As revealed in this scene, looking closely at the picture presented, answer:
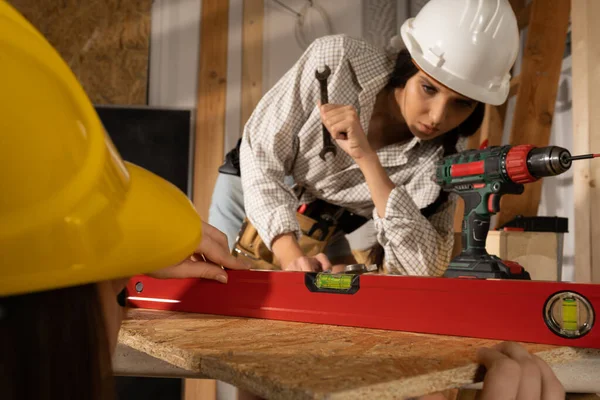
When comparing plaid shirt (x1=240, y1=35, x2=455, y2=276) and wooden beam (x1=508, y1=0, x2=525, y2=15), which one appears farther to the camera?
wooden beam (x1=508, y1=0, x2=525, y2=15)

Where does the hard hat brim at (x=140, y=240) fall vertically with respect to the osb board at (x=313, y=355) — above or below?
above

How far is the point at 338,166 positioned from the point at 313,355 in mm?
1236

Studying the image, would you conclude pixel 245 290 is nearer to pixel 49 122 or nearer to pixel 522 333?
pixel 522 333

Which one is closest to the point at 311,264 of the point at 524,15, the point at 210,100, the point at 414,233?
the point at 414,233

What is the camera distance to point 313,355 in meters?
0.68

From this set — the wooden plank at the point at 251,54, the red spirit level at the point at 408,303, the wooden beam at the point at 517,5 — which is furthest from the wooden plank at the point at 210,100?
the red spirit level at the point at 408,303

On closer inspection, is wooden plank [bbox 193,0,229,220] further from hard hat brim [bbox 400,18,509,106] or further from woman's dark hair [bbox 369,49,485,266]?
hard hat brim [bbox 400,18,509,106]

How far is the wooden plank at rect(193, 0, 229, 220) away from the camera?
133 inches

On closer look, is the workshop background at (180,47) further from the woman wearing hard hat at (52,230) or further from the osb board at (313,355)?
the woman wearing hard hat at (52,230)

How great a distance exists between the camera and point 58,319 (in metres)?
0.46

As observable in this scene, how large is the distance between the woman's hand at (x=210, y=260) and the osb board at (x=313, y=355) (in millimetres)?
108

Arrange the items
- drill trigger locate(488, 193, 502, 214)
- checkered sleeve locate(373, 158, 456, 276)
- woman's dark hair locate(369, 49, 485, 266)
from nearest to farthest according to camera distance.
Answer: drill trigger locate(488, 193, 502, 214)
checkered sleeve locate(373, 158, 456, 276)
woman's dark hair locate(369, 49, 485, 266)

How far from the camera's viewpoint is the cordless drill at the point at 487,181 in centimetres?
111

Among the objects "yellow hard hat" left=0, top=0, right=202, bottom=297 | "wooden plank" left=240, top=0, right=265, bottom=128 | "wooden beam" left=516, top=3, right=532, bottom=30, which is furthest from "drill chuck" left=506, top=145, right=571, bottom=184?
"wooden plank" left=240, top=0, right=265, bottom=128
